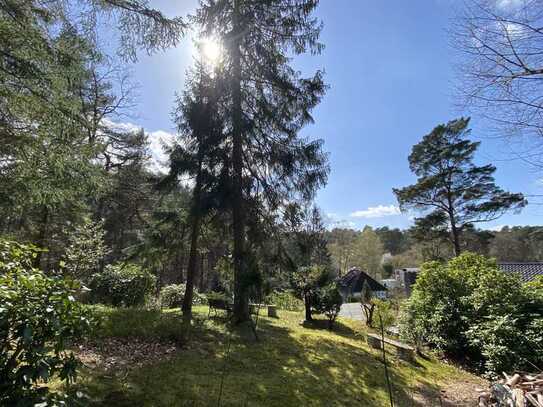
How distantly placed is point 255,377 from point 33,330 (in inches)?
135

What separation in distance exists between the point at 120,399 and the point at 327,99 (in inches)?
306

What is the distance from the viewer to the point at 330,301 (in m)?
9.46

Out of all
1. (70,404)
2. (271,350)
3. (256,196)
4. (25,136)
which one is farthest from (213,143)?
(70,404)

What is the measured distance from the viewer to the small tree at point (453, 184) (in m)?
14.8

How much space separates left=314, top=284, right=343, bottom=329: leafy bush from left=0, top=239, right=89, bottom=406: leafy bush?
27.9ft

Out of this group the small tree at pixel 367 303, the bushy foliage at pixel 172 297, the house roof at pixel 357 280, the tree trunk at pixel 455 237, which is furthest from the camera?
the house roof at pixel 357 280

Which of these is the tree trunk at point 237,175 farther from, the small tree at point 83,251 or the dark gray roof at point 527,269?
the dark gray roof at point 527,269

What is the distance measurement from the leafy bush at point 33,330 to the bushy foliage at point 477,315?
6.67 metres

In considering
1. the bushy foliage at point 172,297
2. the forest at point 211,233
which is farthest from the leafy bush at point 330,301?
the bushy foliage at point 172,297

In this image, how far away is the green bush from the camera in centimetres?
841

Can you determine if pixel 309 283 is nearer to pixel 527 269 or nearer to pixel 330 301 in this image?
pixel 330 301

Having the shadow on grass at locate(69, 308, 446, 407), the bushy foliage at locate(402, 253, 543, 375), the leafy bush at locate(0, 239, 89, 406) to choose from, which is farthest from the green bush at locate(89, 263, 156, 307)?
the bushy foliage at locate(402, 253, 543, 375)

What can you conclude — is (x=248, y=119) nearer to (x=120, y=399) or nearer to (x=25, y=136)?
(x=25, y=136)

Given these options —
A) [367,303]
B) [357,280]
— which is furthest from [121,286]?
[357,280]
